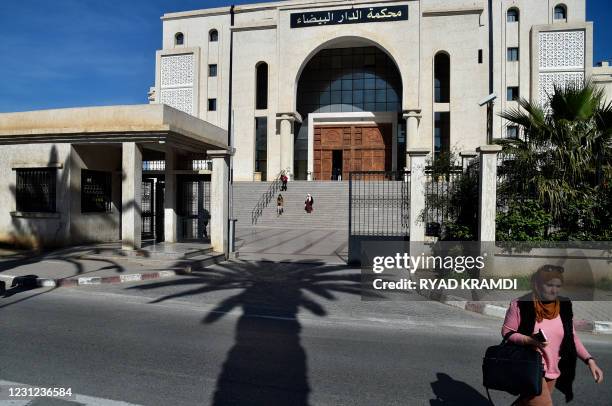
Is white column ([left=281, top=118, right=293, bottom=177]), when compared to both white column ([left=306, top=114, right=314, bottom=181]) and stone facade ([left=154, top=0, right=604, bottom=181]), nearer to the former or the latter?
stone facade ([left=154, top=0, right=604, bottom=181])

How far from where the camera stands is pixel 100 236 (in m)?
14.6

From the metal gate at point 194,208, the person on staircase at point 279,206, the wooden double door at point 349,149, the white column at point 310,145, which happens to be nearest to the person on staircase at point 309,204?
the person on staircase at point 279,206

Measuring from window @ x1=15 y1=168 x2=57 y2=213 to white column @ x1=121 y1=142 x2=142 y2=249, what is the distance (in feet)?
10.1

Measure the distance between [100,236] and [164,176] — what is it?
2.93 metres

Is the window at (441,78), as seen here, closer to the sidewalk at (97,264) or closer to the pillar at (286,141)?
the pillar at (286,141)

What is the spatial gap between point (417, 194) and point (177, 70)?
30146 millimetres

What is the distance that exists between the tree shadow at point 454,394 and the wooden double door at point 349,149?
29862 mm

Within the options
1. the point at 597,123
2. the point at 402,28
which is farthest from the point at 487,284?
the point at 402,28

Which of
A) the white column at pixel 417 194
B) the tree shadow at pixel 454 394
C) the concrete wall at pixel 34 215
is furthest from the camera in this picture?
the concrete wall at pixel 34 215

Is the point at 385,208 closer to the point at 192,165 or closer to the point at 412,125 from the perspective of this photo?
the point at 192,165

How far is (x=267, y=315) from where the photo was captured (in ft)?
23.0

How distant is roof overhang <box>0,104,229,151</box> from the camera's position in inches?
479

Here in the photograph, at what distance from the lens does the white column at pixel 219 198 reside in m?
12.5

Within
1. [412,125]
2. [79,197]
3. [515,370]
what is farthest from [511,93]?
[515,370]
